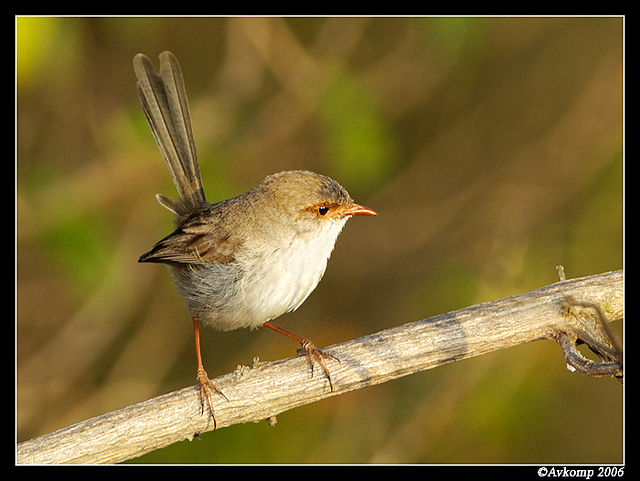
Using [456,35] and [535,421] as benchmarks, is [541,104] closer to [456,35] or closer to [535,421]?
[456,35]

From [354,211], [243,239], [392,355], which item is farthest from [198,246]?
[392,355]

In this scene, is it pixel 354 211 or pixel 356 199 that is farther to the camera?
pixel 356 199

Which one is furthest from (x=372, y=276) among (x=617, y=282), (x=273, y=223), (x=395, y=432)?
(x=617, y=282)

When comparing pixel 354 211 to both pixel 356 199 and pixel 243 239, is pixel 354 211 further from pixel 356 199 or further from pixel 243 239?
pixel 356 199

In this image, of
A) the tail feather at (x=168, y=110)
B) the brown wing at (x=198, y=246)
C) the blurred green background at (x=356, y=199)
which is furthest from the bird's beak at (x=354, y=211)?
the tail feather at (x=168, y=110)

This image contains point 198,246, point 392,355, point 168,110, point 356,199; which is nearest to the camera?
point 392,355

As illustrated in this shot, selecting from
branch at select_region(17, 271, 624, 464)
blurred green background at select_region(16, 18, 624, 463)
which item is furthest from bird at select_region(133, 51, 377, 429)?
blurred green background at select_region(16, 18, 624, 463)

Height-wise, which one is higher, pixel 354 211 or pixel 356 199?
pixel 356 199

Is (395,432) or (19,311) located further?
(19,311)

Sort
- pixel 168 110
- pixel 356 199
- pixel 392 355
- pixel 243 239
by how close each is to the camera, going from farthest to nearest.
A: pixel 356 199 < pixel 168 110 < pixel 243 239 < pixel 392 355
